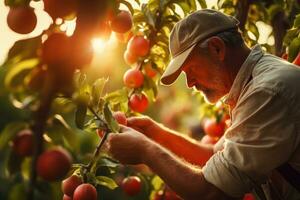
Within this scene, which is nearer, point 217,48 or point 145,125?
point 217,48

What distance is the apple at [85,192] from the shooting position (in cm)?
214

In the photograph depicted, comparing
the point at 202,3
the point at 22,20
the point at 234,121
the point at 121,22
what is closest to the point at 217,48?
the point at 234,121

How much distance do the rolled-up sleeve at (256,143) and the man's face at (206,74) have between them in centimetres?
32

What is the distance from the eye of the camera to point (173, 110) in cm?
1097

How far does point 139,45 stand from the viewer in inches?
114

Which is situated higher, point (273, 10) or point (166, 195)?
point (273, 10)

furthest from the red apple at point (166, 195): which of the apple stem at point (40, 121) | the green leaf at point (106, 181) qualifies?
the apple stem at point (40, 121)

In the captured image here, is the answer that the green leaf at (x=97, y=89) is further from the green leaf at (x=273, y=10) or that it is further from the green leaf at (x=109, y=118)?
the green leaf at (x=273, y=10)

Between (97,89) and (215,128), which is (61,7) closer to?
(97,89)

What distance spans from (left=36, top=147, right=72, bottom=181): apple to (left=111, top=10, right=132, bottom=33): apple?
0.92 m

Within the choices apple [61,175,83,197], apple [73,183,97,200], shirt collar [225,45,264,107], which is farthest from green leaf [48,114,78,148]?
shirt collar [225,45,264,107]

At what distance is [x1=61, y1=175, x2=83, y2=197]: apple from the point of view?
228 cm

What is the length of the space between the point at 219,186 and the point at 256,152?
0.23m

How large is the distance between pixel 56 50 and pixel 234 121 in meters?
1.51
